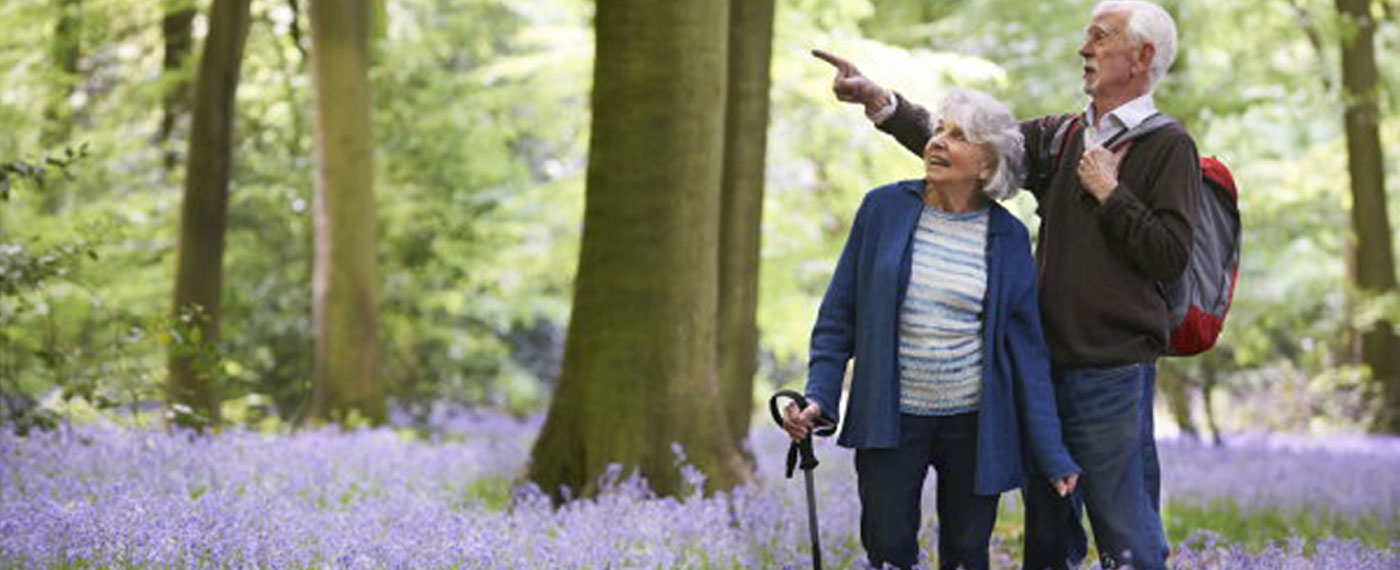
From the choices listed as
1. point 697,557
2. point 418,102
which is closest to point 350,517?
point 697,557

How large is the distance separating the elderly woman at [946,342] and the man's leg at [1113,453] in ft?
0.37

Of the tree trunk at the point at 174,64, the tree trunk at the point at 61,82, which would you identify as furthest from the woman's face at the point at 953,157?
the tree trunk at the point at 174,64

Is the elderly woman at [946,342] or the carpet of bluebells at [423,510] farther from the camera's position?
the carpet of bluebells at [423,510]

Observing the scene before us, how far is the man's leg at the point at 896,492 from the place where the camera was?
5.11m

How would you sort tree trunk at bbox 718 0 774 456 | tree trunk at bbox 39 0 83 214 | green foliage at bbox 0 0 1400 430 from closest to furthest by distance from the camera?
1. tree trunk at bbox 718 0 774 456
2. tree trunk at bbox 39 0 83 214
3. green foliage at bbox 0 0 1400 430

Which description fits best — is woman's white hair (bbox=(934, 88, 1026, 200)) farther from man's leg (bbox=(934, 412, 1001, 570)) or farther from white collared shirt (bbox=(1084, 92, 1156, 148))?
man's leg (bbox=(934, 412, 1001, 570))

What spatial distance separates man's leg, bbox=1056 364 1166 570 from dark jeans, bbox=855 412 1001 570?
0.30 meters

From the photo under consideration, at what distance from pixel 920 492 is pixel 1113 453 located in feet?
1.96

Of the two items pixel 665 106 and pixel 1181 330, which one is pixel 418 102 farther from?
pixel 1181 330

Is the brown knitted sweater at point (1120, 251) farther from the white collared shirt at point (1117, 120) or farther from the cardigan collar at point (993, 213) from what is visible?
the cardigan collar at point (993, 213)

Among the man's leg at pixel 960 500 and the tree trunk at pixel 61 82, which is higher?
the tree trunk at pixel 61 82

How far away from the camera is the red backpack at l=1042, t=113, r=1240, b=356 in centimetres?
505

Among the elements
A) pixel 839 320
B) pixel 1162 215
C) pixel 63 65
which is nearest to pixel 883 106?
pixel 839 320

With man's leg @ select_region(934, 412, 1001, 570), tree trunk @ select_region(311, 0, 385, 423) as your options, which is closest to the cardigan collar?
man's leg @ select_region(934, 412, 1001, 570)
